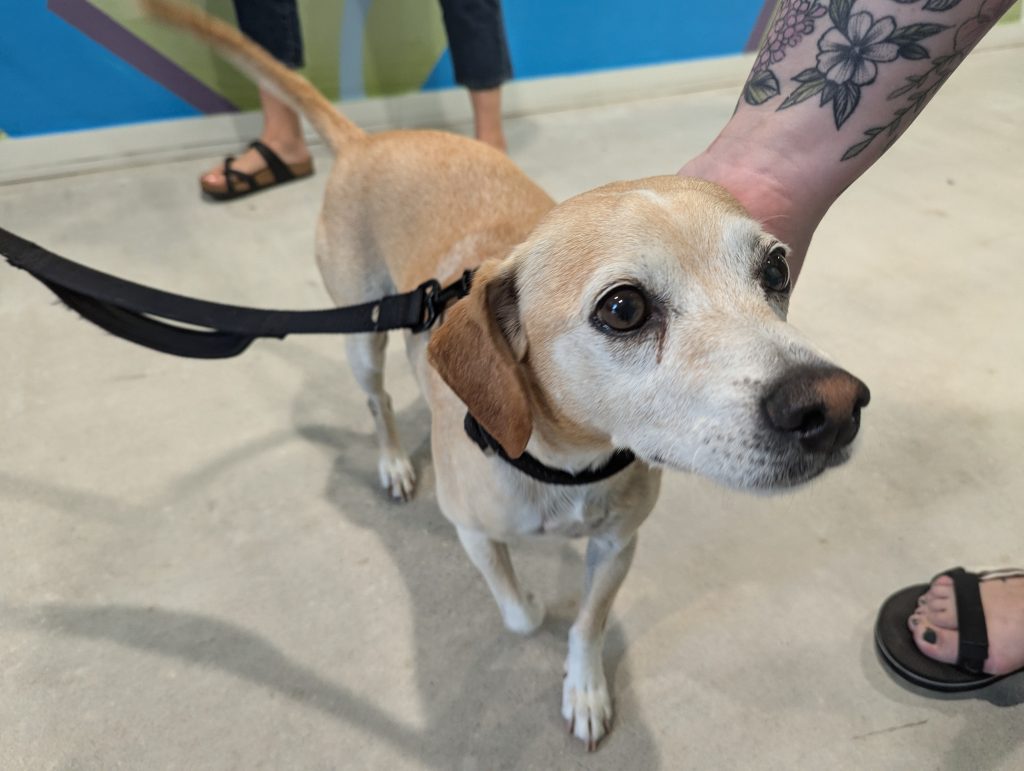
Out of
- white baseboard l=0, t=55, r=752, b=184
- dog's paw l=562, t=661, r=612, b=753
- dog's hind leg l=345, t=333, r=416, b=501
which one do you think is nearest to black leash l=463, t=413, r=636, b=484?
dog's paw l=562, t=661, r=612, b=753

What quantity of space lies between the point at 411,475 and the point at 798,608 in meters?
1.05

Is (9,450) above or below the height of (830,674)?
above

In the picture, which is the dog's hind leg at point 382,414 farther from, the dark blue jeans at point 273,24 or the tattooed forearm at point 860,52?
the dark blue jeans at point 273,24

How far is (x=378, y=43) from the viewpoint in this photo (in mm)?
3660

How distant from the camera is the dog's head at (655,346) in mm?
855

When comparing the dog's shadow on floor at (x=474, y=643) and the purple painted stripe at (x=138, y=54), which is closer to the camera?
the dog's shadow on floor at (x=474, y=643)

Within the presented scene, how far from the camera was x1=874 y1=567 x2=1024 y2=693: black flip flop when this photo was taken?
1.44 meters

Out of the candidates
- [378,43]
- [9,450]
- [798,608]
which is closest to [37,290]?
[9,450]

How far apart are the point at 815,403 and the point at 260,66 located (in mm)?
1599

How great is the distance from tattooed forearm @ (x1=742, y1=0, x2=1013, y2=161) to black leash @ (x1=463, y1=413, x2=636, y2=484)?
2.25 ft

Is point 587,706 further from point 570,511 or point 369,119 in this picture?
point 369,119

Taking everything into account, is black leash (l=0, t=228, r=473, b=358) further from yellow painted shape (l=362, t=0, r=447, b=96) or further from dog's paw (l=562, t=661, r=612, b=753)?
yellow painted shape (l=362, t=0, r=447, b=96)

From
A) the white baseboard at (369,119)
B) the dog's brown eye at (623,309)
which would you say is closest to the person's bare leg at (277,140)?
the white baseboard at (369,119)

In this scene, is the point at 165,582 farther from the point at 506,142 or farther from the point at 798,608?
the point at 506,142
